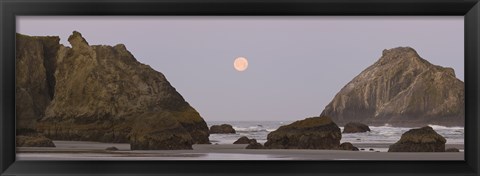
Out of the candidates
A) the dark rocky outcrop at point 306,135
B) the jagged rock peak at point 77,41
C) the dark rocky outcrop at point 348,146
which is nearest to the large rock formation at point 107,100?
the jagged rock peak at point 77,41

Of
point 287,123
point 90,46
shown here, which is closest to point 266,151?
point 287,123

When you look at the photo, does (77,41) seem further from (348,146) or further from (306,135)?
(348,146)

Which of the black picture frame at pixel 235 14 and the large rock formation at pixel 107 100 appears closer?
the black picture frame at pixel 235 14

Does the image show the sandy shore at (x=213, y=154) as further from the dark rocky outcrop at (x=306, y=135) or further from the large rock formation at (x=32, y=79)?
the large rock formation at (x=32, y=79)

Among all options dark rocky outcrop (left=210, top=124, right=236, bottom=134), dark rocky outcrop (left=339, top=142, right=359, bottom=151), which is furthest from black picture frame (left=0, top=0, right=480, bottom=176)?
dark rocky outcrop (left=210, top=124, right=236, bottom=134)

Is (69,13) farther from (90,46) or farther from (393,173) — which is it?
(393,173)

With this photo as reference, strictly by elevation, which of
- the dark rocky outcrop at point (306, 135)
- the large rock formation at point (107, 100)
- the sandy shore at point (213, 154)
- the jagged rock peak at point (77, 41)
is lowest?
the sandy shore at point (213, 154)

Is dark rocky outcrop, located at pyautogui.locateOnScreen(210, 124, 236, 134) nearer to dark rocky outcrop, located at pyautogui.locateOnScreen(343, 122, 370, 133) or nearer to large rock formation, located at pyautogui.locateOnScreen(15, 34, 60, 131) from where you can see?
dark rocky outcrop, located at pyautogui.locateOnScreen(343, 122, 370, 133)

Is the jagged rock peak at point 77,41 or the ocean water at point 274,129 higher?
the jagged rock peak at point 77,41
